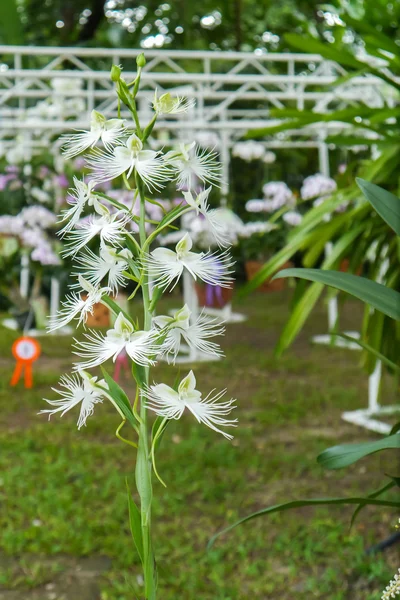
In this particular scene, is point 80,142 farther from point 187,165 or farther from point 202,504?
point 202,504

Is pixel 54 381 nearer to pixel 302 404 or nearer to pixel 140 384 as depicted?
pixel 302 404

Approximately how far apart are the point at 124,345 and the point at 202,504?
75.6 inches

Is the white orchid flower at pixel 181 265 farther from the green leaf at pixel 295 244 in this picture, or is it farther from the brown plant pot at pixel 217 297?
the brown plant pot at pixel 217 297

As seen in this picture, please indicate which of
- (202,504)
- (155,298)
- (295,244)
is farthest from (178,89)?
(155,298)

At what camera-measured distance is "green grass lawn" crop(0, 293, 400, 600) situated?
76.0 inches

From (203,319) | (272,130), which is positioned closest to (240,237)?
(272,130)

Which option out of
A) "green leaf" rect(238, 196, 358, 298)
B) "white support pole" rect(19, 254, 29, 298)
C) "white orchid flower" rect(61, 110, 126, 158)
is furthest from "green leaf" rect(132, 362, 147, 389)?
"white support pole" rect(19, 254, 29, 298)

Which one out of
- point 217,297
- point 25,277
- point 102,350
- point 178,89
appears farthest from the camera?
point 217,297

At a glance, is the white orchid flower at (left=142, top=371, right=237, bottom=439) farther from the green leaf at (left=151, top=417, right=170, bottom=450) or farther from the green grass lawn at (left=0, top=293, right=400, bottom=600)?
the green grass lawn at (left=0, top=293, right=400, bottom=600)

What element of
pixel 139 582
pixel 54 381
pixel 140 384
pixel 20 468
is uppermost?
pixel 140 384

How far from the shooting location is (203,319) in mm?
783

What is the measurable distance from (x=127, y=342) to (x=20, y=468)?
2.25 meters

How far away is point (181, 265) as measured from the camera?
727 millimetres

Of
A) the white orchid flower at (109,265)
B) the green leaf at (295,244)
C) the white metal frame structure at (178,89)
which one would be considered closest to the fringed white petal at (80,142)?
the white orchid flower at (109,265)
